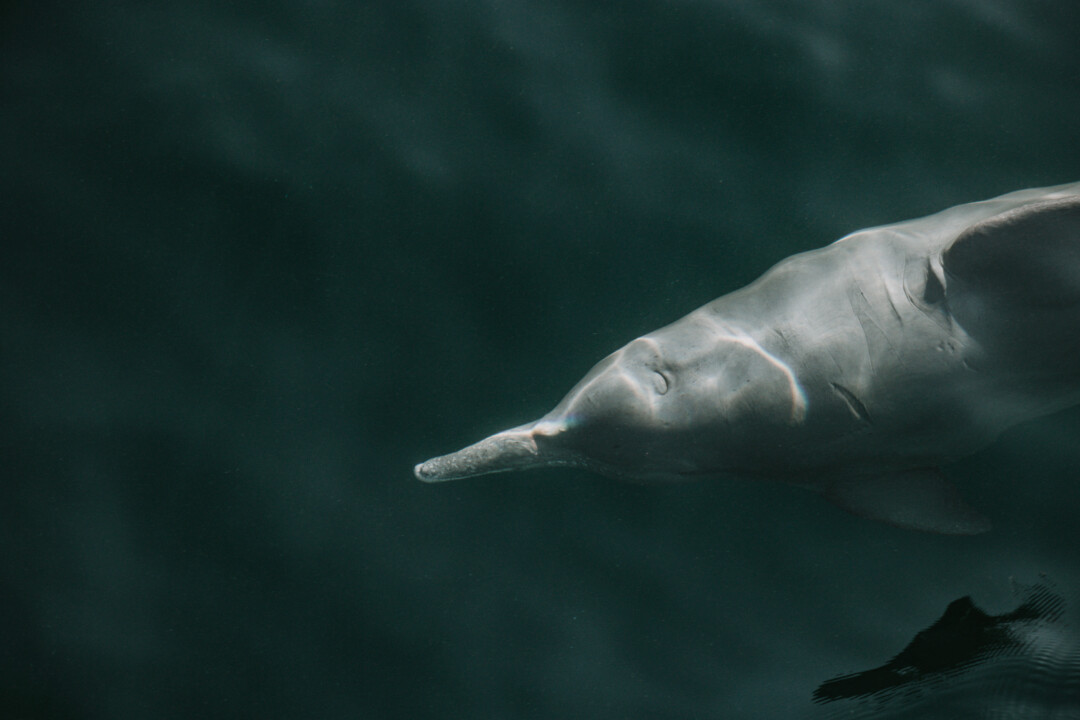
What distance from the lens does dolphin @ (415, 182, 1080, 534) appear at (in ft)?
16.1

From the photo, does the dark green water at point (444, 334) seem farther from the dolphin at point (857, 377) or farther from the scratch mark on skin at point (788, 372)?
the scratch mark on skin at point (788, 372)

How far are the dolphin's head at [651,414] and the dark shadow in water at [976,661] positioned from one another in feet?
5.32

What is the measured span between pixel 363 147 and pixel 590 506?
3.39 meters

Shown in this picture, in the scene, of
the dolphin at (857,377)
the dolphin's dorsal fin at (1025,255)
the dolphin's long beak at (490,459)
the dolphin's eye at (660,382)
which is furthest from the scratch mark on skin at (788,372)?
the dolphin's long beak at (490,459)

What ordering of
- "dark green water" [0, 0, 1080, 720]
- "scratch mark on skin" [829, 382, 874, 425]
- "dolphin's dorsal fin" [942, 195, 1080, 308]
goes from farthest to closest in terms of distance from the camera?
"dark green water" [0, 0, 1080, 720]
"scratch mark on skin" [829, 382, 874, 425]
"dolphin's dorsal fin" [942, 195, 1080, 308]

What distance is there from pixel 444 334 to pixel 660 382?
1745 mm

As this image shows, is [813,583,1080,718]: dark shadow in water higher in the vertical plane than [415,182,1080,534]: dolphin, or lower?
lower

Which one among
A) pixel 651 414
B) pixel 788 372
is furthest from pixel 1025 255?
pixel 651 414

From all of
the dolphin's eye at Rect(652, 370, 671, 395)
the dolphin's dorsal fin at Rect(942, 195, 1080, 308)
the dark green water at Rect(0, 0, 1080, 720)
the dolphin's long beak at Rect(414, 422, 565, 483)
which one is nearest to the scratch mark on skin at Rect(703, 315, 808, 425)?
the dolphin's eye at Rect(652, 370, 671, 395)

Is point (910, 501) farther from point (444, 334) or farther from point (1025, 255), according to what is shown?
point (444, 334)

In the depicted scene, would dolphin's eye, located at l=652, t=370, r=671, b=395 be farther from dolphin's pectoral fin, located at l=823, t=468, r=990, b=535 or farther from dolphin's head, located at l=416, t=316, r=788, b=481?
dolphin's pectoral fin, located at l=823, t=468, r=990, b=535

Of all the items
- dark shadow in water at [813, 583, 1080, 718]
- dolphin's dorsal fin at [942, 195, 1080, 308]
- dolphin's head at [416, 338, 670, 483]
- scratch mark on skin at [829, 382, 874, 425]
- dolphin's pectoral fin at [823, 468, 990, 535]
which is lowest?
dark shadow in water at [813, 583, 1080, 718]

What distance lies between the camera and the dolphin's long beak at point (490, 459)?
5.29 metres

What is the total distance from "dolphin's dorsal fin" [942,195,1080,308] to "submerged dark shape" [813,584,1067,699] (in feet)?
6.53
